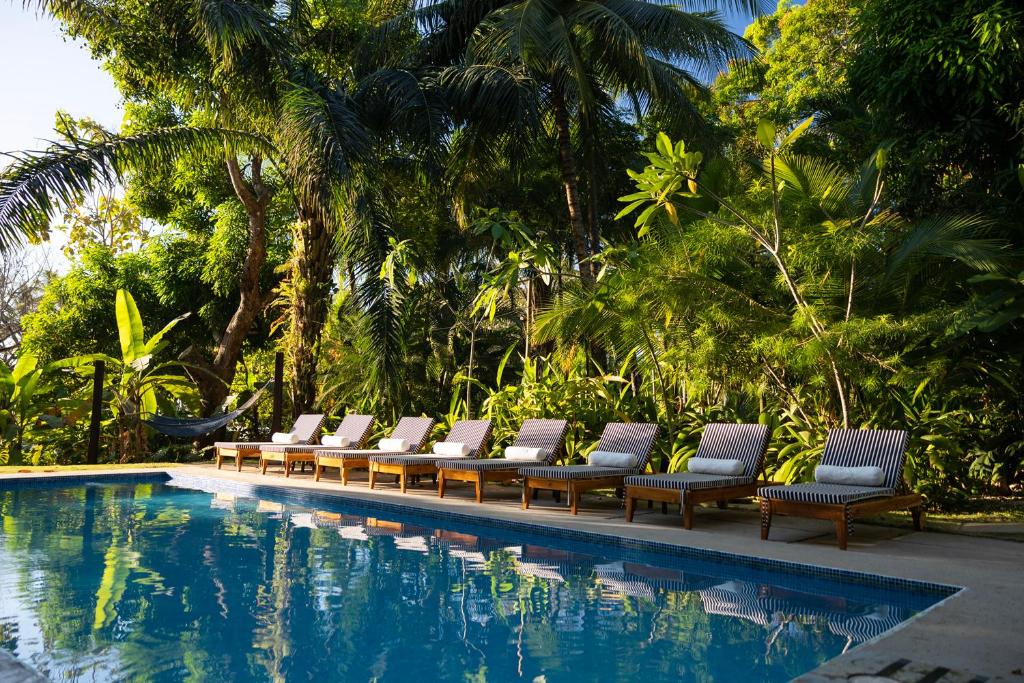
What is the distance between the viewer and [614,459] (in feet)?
28.3

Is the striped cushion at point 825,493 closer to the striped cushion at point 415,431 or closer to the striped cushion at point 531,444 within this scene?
the striped cushion at point 531,444

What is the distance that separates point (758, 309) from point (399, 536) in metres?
4.16

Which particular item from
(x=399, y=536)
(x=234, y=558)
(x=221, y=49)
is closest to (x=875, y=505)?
(x=399, y=536)

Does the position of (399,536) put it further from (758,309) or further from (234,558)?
(758,309)

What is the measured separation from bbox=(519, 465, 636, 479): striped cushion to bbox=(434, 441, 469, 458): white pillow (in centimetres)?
152

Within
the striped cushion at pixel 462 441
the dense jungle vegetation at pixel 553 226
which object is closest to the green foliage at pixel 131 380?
the dense jungle vegetation at pixel 553 226

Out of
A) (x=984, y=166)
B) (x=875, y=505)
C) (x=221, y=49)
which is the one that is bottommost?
(x=875, y=505)

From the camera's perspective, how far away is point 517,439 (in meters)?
9.84

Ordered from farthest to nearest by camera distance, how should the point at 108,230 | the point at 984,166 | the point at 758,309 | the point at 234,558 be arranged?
the point at 108,230, the point at 984,166, the point at 758,309, the point at 234,558

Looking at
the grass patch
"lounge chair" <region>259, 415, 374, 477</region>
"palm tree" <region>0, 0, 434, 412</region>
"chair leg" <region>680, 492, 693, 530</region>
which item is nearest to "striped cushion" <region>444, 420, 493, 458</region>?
"lounge chair" <region>259, 415, 374, 477</region>

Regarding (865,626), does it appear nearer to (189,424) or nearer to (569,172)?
(569,172)

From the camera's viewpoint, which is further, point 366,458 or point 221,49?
point 221,49

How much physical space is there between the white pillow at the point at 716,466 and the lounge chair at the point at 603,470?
69 cm

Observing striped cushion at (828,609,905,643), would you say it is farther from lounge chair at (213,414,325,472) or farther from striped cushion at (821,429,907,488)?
lounge chair at (213,414,325,472)
